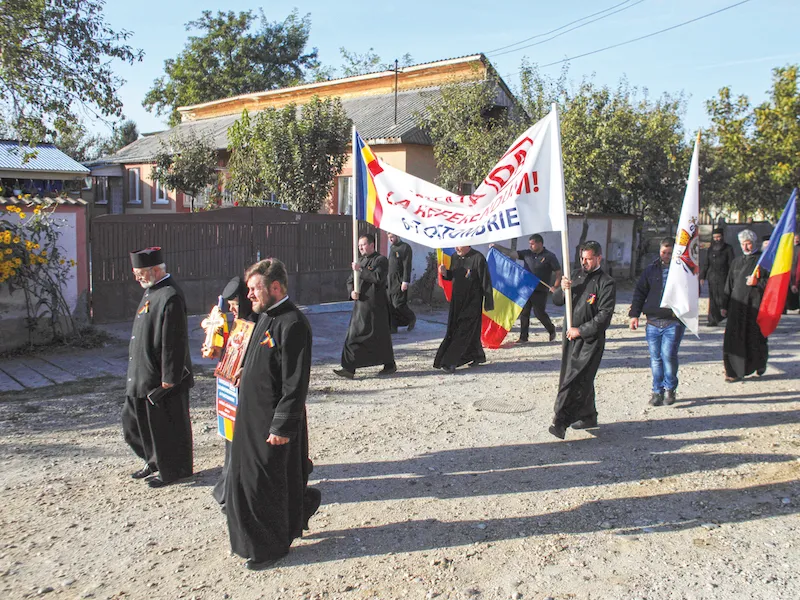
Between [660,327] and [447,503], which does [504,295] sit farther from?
[447,503]

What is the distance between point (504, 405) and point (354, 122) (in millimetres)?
15269

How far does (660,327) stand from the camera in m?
7.59

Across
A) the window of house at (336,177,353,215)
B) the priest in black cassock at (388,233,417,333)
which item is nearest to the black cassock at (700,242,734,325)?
the priest in black cassock at (388,233,417,333)

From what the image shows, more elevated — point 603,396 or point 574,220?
point 574,220

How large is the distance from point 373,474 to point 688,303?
3.67 meters

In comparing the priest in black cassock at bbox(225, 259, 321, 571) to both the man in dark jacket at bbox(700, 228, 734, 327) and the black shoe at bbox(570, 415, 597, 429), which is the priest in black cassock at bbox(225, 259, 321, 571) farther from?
the man in dark jacket at bbox(700, 228, 734, 327)

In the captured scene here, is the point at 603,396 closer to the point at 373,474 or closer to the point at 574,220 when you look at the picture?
the point at 373,474

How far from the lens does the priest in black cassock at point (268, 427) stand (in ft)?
13.2

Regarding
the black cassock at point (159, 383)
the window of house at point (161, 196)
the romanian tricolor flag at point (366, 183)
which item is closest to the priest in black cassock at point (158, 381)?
the black cassock at point (159, 383)

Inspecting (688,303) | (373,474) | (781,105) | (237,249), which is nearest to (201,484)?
(373,474)

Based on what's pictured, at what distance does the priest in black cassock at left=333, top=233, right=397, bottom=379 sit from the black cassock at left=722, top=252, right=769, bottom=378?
13.9 ft

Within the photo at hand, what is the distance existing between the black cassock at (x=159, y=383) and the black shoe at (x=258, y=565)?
57.3 inches

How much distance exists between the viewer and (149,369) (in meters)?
5.11

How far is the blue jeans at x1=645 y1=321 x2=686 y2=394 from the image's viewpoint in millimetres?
7508
